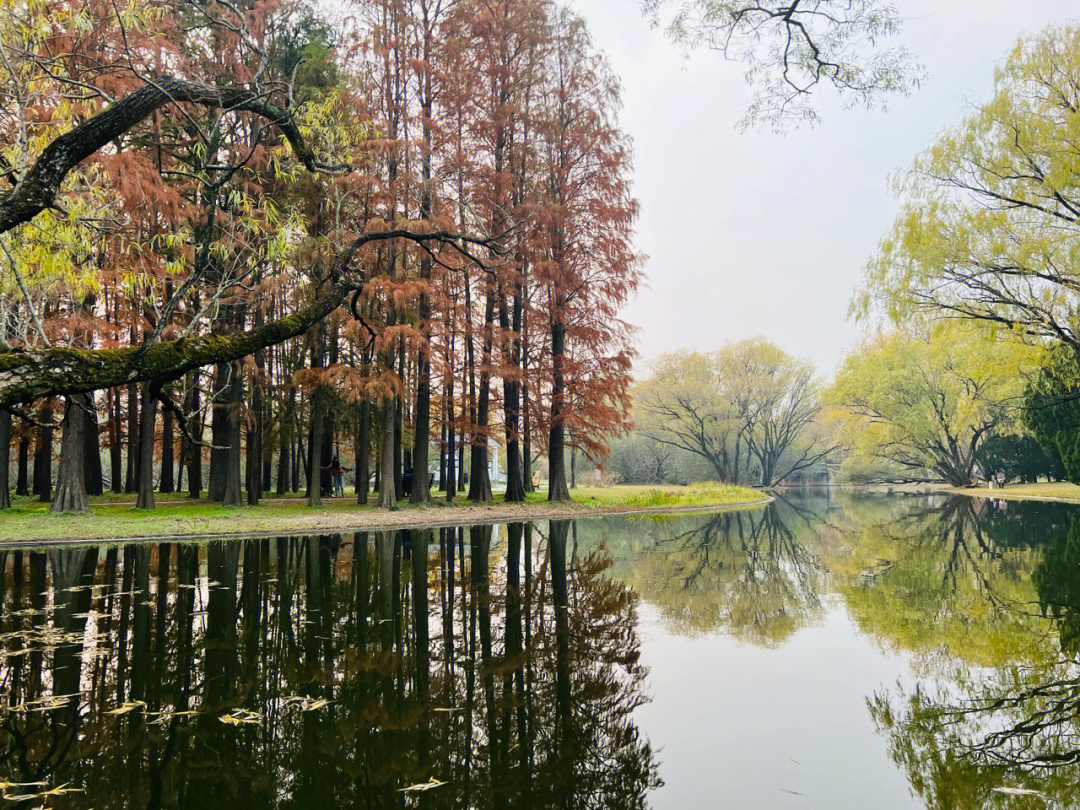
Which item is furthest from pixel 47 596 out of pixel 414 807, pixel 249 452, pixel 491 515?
pixel 249 452

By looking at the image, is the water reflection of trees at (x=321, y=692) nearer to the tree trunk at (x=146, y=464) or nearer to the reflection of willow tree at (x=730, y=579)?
the reflection of willow tree at (x=730, y=579)

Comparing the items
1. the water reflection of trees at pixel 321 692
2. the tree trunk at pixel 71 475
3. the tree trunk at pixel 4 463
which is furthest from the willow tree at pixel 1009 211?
the tree trunk at pixel 4 463

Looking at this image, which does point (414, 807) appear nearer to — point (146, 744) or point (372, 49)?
point (146, 744)

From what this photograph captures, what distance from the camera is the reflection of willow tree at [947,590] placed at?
656 cm

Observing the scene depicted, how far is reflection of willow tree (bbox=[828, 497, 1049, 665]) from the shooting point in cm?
656

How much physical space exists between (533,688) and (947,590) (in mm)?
6850

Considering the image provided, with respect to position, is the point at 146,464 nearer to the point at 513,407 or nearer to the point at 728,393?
the point at 513,407

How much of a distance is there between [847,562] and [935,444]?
37.6m

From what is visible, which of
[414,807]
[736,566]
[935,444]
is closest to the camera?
[414,807]

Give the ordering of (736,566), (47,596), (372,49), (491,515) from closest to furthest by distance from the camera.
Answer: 1. (47,596)
2. (736,566)
3. (491,515)
4. (372,49)

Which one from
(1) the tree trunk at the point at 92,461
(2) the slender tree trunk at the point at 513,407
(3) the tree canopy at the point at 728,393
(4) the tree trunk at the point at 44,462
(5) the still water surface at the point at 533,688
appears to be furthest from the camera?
(3) the tree canopy at the point at 728,393

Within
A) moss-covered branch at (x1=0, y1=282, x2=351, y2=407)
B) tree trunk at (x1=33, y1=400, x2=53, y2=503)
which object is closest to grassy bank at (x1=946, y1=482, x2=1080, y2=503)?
moss-covered branch at (x1=0, y1=282, x2=351, y2=407)

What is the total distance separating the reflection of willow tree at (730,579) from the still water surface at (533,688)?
0.07 meters

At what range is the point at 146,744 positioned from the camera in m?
3.96
